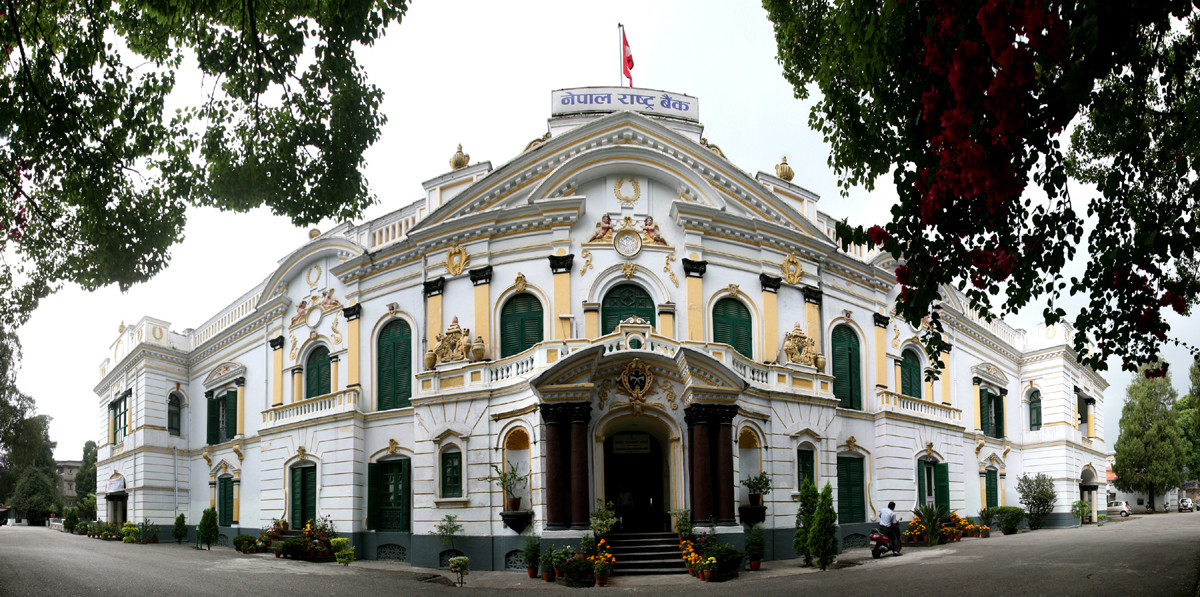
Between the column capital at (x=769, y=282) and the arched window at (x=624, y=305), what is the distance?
3115mm

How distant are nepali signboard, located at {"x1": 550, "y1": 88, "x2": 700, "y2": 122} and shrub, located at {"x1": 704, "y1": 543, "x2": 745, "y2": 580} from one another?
12037 mm

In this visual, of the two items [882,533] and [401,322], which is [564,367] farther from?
[882,533]

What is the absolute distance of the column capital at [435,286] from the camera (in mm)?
23984

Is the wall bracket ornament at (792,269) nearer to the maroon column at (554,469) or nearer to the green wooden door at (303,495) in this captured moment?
the maroon column at (554,469)

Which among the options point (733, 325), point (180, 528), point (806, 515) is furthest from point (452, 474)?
point (180, 528)

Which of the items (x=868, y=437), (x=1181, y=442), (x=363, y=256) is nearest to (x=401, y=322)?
(x=363, y=256)

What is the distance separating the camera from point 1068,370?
36.9 m

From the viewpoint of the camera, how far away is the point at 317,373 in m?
27.5

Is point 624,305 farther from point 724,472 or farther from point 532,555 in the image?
point 532,555

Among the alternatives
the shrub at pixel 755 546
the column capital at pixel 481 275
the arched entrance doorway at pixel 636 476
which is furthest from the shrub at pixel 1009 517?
the column capital at pixel 481 275

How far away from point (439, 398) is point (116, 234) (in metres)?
12.1

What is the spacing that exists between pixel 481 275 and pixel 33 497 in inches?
2197

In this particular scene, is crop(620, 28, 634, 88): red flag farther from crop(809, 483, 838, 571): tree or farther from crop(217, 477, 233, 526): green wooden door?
crop(217, 477, 233, 526): green wooden door

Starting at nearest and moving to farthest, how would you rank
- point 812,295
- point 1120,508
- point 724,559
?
point 724,559 → point 812,295 → point 1120,508
